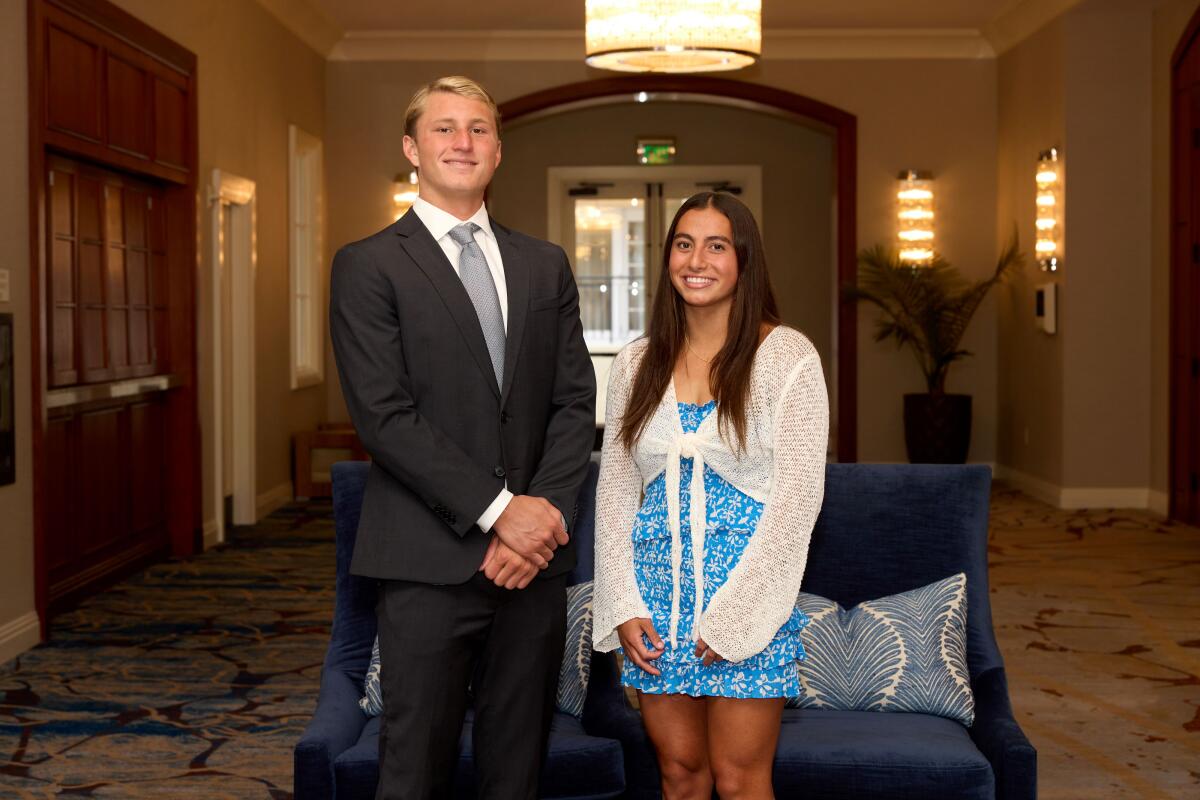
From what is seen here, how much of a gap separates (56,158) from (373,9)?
429cm

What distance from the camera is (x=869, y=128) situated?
11039mm

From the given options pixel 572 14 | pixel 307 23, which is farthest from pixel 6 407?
pixel 572 14

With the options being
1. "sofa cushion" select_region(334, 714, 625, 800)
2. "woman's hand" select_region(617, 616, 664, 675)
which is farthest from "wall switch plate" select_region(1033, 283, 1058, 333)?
"woman's hand" select_region(617, 616, 664, 675)

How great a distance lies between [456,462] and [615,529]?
15.4 inches

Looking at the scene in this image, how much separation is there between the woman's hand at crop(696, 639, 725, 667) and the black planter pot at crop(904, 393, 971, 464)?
8258mm

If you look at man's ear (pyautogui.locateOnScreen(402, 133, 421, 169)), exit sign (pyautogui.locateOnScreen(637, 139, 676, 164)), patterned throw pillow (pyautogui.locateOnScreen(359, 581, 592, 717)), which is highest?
exit sign (pyautogui.locateOnScreen(637, 139, 676, 164))

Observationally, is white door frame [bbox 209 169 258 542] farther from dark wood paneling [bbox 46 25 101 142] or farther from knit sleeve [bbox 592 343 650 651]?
knit sleeve [bbox 592 343 650 651]

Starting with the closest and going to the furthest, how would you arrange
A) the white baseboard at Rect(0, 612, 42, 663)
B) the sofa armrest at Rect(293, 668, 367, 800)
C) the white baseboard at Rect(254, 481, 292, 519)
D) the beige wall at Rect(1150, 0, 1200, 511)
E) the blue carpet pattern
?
1. the sofa armrest at Rect(293, 668, 367, 800)
2. the blue carpet pattern
3. the white baseboard at Rect(0, 612, 42, 663)
4. the beige wall at Rect(1150, 0, 1200, 511)
5. the white baseboard at Rect(254, 481, 292, 519)

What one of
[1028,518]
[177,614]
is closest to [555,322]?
[177,614]

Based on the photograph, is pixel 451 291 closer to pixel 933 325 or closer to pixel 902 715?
pixel 902 715

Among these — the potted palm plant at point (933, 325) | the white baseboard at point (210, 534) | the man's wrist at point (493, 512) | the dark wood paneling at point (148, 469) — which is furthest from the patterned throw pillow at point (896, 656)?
the potted palm plant at point (933, 325)

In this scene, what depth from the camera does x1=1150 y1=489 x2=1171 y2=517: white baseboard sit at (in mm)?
8948

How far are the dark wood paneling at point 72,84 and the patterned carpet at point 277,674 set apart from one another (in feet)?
7.09

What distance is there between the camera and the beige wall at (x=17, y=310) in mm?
5398
